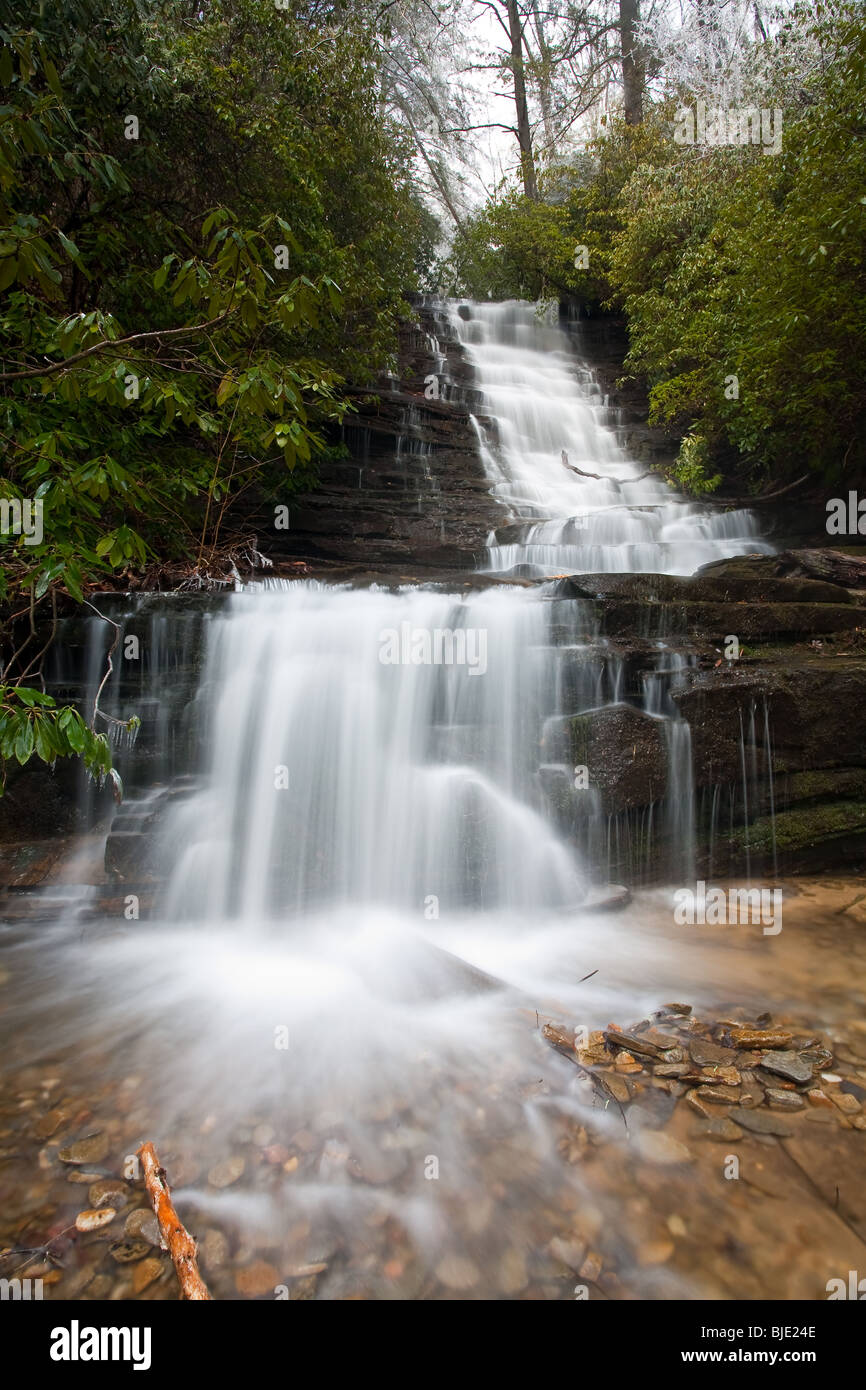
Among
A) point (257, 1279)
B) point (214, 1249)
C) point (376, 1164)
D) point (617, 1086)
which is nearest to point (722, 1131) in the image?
point (617, 1086)

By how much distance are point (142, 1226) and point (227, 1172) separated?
313 mm

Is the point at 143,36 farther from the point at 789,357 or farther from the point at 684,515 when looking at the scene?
the point at 684,515

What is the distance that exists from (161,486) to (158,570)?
910 millimetres

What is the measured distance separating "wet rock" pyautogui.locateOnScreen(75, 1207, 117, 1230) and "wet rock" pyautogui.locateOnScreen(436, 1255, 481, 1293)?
1.11 metres

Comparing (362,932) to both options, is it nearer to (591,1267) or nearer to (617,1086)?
(617,1086)

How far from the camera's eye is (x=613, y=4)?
21297 mm

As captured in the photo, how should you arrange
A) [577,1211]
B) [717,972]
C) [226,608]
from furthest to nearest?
[226,608] → [717,972] → [577,1211]

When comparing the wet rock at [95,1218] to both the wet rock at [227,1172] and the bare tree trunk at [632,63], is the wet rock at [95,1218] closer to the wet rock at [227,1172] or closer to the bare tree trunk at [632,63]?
the wet rock at [227,1172]

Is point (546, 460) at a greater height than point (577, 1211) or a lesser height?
greater

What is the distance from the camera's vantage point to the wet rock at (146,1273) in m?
1.89

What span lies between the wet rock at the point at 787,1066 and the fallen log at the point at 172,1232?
2369 millimetres

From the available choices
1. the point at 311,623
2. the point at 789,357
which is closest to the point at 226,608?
the point at 311,623

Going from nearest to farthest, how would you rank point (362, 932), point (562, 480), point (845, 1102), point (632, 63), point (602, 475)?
point (845, 1102)
point (362, 932)
point (562, 480)
point (602, 475)
point (632, 63)

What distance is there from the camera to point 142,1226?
2086mm
